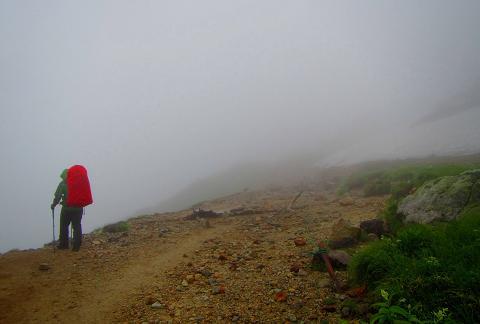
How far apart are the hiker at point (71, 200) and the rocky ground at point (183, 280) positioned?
734 mm

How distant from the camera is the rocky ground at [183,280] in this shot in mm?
6309

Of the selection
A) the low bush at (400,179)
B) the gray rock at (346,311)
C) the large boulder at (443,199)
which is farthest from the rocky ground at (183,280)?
→ the large boulder at (443,199)

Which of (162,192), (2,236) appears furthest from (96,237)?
(2,236)

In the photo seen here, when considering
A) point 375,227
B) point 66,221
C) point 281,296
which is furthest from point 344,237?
point 66,221

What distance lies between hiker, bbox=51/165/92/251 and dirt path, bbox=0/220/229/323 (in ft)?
2.60

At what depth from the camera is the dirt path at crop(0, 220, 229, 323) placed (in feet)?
23.1

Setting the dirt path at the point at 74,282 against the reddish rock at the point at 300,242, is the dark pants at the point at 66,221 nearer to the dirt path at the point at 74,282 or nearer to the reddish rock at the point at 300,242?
the dirt path at the point at 74,282

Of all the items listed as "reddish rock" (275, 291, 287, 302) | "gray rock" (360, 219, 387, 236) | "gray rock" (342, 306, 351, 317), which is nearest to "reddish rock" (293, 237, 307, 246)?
"gray rock" (360, 219, 387, 236)

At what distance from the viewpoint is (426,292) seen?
474 cm

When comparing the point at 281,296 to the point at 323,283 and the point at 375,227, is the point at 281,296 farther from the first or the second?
the point at 375,227

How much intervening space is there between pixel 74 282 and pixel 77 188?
4155 millimetres

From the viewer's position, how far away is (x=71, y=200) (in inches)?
463

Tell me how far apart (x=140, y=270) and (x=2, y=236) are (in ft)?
618

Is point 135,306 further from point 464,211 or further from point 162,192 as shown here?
point 162,192
